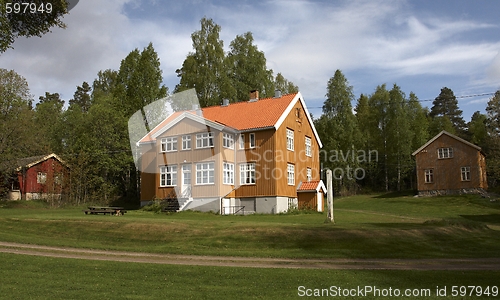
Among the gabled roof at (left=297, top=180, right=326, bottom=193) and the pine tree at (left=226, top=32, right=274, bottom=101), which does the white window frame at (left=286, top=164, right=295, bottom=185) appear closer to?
the gabled roof at (left=297, top=180, right=326, bottom=193)

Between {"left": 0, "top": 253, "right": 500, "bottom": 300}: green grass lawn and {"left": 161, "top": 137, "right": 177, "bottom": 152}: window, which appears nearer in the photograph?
{"left": 0, "top": 253, "right": 500, "bottom": 300}: green grass lawn

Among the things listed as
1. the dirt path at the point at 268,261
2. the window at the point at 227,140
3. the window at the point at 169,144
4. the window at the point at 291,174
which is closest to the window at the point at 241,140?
the window at the point at 227,140

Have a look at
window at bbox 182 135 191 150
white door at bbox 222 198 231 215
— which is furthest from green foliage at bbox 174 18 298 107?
white door at bbox 222 198 231 215

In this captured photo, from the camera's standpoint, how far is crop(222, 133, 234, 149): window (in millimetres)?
35672

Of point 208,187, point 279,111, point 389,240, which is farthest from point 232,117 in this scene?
point 389,240

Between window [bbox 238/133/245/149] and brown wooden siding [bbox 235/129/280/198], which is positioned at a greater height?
window [bbox 238/133/245/149]

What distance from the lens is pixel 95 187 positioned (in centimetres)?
4912

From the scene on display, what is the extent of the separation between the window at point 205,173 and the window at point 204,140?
1507mm

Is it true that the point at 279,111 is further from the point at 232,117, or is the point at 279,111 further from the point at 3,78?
the point at 3,78

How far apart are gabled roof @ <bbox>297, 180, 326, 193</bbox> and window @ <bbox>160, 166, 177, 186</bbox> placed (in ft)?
35.0

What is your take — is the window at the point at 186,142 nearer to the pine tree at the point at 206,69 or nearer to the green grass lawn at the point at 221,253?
the green grass lawn at the point at 221,253

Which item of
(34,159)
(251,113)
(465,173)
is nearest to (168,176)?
(251,113)

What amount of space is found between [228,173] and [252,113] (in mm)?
6111

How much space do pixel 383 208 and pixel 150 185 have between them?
73.8 ft
